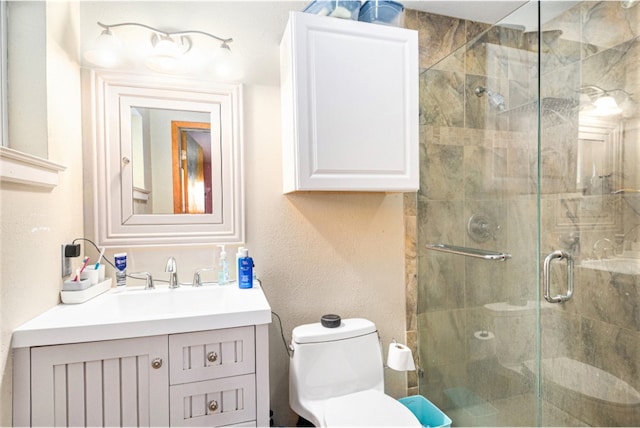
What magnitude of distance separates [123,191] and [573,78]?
91.0 inches

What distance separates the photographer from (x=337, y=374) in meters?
1.53

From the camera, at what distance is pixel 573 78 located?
5.79 feet

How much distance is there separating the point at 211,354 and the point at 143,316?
0.89ft

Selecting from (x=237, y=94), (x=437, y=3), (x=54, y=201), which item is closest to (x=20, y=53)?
(x=54, y=201)

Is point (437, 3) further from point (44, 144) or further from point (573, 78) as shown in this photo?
point (44, 144)

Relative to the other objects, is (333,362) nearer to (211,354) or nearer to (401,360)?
(401,360)

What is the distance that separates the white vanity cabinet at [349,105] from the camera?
147 cm

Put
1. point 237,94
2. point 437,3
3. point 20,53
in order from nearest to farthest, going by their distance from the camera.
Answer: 1. point 20,53
2. point 237,94
3. point 437,3

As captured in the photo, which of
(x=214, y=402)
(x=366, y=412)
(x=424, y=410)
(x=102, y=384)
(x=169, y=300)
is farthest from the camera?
(x=424, y=410)

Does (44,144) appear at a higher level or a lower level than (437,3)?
lower

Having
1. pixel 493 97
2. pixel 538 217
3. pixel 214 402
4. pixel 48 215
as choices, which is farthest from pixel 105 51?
pixel 538 217

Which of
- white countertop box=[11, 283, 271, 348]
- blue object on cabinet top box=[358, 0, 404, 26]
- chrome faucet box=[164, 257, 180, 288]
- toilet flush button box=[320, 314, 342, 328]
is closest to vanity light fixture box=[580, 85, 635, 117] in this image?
blue object on cabinet top box=[358, 0, 404, 26]

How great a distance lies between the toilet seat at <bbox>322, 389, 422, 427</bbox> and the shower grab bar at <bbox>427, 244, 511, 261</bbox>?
788 mm

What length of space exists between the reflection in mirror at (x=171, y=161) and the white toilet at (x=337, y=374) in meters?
0.81
